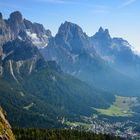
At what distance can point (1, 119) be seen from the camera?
13175cm

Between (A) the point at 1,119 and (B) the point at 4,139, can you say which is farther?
(A) the point at 1,119

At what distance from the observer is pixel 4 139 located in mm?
122000

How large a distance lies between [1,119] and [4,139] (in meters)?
11.0
